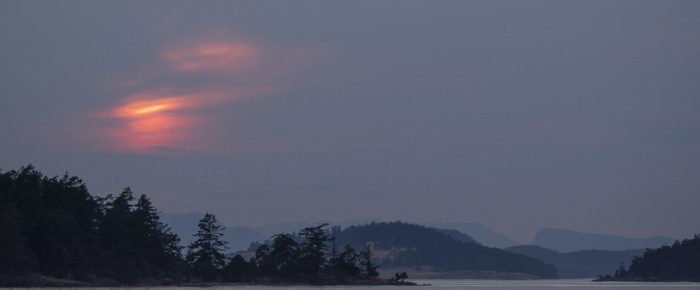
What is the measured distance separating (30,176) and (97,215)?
898cm

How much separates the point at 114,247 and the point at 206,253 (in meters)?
18.2

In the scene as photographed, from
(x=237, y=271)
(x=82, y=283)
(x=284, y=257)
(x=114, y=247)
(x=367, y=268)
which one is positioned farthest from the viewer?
(x=367, y=268)

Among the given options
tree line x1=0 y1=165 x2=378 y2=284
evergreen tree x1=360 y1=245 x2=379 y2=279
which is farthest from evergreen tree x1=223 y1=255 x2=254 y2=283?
evergreen tree x1=360 y1=245 x2=379 y2=279

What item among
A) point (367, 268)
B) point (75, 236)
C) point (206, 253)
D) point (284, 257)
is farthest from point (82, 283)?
point (367, 268)

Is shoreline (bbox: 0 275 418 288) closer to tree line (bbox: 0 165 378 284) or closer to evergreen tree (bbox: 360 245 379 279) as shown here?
tree line (bbox: 0 165 378 284)

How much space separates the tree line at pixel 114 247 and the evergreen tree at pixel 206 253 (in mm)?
128

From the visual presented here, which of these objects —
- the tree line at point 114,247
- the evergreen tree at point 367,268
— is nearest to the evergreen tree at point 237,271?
the tree line at point 114,247

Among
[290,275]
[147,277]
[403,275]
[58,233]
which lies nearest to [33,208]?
[58,233]

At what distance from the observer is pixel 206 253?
482 feet

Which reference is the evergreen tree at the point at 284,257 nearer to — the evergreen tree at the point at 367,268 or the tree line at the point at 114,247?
the tree line at the point at 114,247

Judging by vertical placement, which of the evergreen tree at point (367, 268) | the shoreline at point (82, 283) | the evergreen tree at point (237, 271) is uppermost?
the evergreen tree at point (367, 268)

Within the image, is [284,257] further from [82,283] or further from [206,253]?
[82,283]

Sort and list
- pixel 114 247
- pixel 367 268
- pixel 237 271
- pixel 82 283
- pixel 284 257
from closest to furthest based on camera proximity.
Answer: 1. pixel 82 283
2. pixel 114 247
3. pixel 237 271
4. pixel 284 257
5. pixel 367 268

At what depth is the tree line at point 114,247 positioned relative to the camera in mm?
116500
